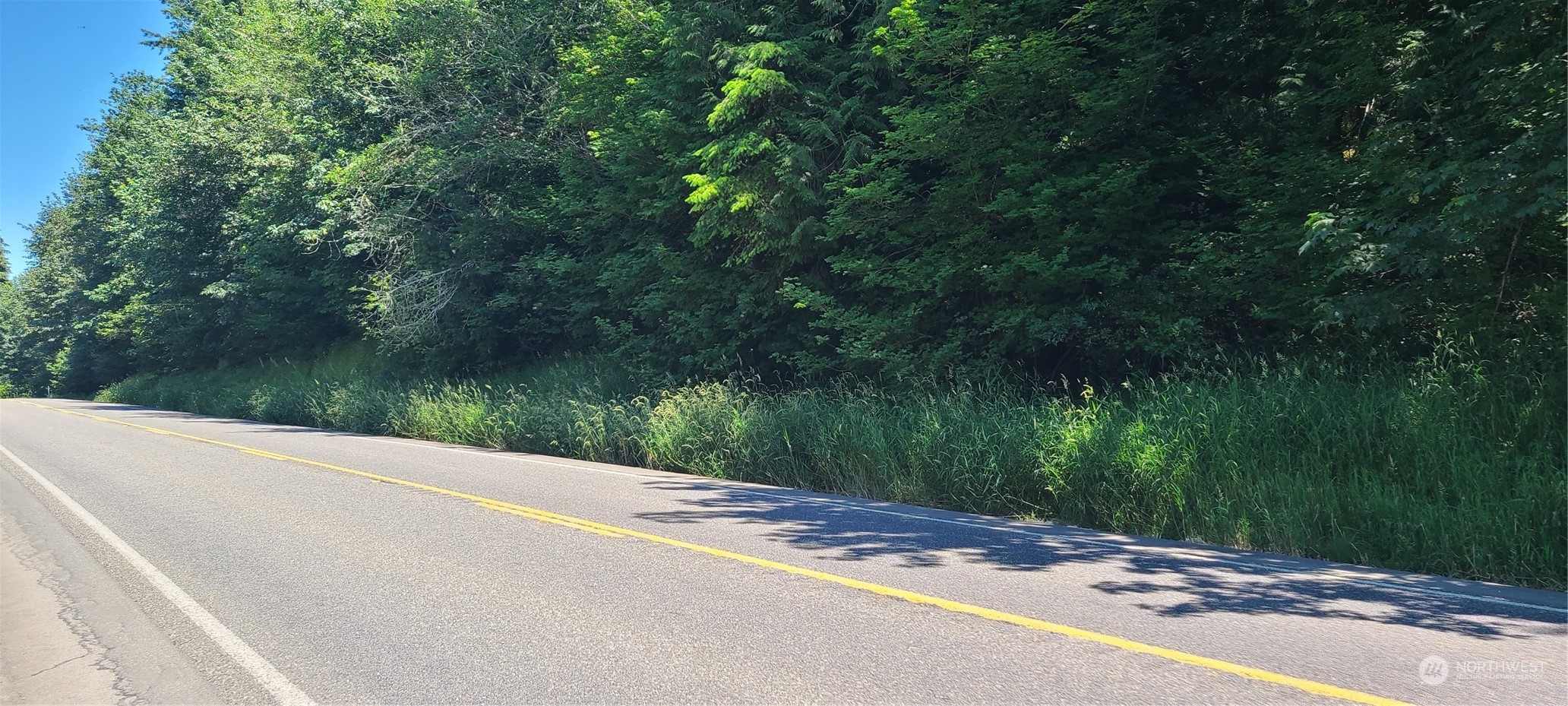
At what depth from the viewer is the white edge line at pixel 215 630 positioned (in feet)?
13.8

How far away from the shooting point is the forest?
767 centimetres

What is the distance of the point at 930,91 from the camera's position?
12.5 m

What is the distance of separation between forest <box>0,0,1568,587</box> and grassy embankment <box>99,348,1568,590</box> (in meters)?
0.04

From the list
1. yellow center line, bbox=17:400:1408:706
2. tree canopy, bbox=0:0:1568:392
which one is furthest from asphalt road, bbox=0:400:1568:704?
tree canopy, bbox=0:0:1568:392

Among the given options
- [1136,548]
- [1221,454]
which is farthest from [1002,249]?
[1136,548]

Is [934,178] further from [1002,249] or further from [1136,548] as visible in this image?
[1136,548]

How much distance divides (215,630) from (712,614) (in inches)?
115

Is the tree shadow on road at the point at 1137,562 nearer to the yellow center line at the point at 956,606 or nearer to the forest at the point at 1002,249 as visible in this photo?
the yellow center line at the point at 956,606

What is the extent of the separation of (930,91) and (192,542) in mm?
10215

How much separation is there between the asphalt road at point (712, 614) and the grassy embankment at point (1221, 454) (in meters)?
0.62

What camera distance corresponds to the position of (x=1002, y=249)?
12391 mm

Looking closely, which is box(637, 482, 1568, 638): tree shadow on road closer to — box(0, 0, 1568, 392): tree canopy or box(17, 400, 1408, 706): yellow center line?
box(17, 400, 1408, 706): yellow center line

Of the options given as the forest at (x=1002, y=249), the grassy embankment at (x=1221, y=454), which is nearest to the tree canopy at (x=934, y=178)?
the forest at (x=1002, y=249)

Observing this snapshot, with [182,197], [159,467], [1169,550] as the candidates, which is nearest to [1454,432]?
[1169,550]
